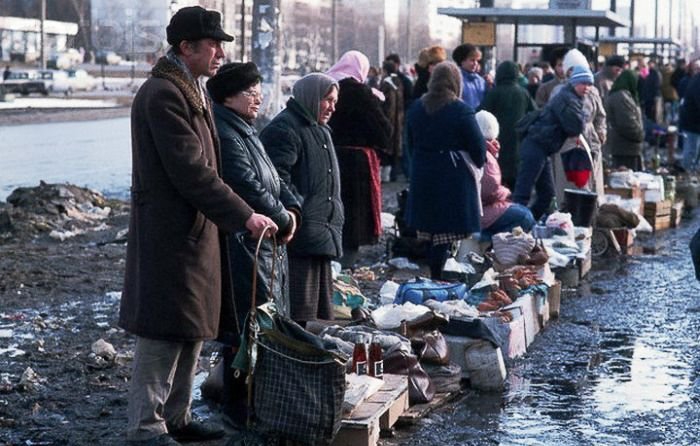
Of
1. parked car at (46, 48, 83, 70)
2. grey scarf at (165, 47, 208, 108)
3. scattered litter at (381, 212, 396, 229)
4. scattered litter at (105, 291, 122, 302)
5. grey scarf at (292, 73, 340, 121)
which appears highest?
parked car at (46, 48, 83, 70)

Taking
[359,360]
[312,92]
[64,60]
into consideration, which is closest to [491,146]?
[312,92]

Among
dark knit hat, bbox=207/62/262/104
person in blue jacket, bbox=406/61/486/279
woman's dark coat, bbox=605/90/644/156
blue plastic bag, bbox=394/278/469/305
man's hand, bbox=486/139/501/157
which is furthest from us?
woman's dark coat, bbox=605/90/644/156

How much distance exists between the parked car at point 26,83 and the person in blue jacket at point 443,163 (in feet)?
162

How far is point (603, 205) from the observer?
46.7 ft

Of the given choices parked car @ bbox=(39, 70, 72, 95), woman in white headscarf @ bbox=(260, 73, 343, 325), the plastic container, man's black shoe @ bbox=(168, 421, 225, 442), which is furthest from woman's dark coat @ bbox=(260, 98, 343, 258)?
parked car @ bbox=(39, 70, 72, 95)

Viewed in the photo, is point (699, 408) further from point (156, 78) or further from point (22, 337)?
point (22, 337)

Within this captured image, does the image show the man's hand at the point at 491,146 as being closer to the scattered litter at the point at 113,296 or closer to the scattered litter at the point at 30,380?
the scattered litter at the point at 113,296

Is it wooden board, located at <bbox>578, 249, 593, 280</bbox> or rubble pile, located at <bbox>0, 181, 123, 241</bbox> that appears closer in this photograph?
wooden board, located at <bbox>578, 249, 593, 280</bbox>

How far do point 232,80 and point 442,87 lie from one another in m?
3.97

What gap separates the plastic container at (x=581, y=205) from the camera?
520 inches

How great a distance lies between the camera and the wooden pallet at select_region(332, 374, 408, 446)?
6.45 metres

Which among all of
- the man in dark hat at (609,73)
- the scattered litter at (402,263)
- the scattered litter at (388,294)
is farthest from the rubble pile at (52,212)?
the man in dark hat at (609,73)

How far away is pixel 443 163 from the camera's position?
10.6 m

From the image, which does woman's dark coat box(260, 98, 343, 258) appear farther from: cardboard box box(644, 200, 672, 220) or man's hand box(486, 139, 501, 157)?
cardboard box box(644, 200, 672, 220)
